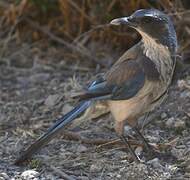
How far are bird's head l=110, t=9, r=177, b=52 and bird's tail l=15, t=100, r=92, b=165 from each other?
0.67 meters

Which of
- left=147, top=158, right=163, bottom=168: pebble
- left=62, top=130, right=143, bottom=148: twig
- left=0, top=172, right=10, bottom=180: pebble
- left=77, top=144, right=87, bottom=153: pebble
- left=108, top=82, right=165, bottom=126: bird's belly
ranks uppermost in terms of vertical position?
left=108, top=82, right=165, bottom=126: bird's belly

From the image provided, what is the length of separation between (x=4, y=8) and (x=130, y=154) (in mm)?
3177

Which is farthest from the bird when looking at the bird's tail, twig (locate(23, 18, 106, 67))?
twig (locate(23, 18, 106, 67))

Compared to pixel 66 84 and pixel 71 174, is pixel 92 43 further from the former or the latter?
pixel 71 174

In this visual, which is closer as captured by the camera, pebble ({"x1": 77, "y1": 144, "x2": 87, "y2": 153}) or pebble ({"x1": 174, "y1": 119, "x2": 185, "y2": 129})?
pebble ({"x1": 77, "y1": 144, "x2": 87, "y2": 153})

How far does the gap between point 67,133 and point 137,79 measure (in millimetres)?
963

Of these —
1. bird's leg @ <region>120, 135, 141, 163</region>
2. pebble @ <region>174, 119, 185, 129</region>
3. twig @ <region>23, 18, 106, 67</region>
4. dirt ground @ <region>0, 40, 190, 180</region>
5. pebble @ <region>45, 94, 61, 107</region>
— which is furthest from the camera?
twig @ <region>23, 18, 106, 67</region>

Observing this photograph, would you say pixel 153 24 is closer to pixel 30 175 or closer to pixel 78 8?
pixel 30 175

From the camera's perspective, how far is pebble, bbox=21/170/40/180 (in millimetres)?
5113

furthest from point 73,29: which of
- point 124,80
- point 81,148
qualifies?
point 124,80

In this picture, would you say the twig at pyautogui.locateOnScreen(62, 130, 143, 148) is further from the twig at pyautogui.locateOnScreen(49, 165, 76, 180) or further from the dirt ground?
the twig at pyautogui.locateOnScreen(49, 165, 76, 180)

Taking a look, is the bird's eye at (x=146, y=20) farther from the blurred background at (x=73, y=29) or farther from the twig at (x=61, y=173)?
the blurred background at (x=73, y=29)

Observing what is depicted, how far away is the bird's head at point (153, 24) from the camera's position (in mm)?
5285

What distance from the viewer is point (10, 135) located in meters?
6.04
